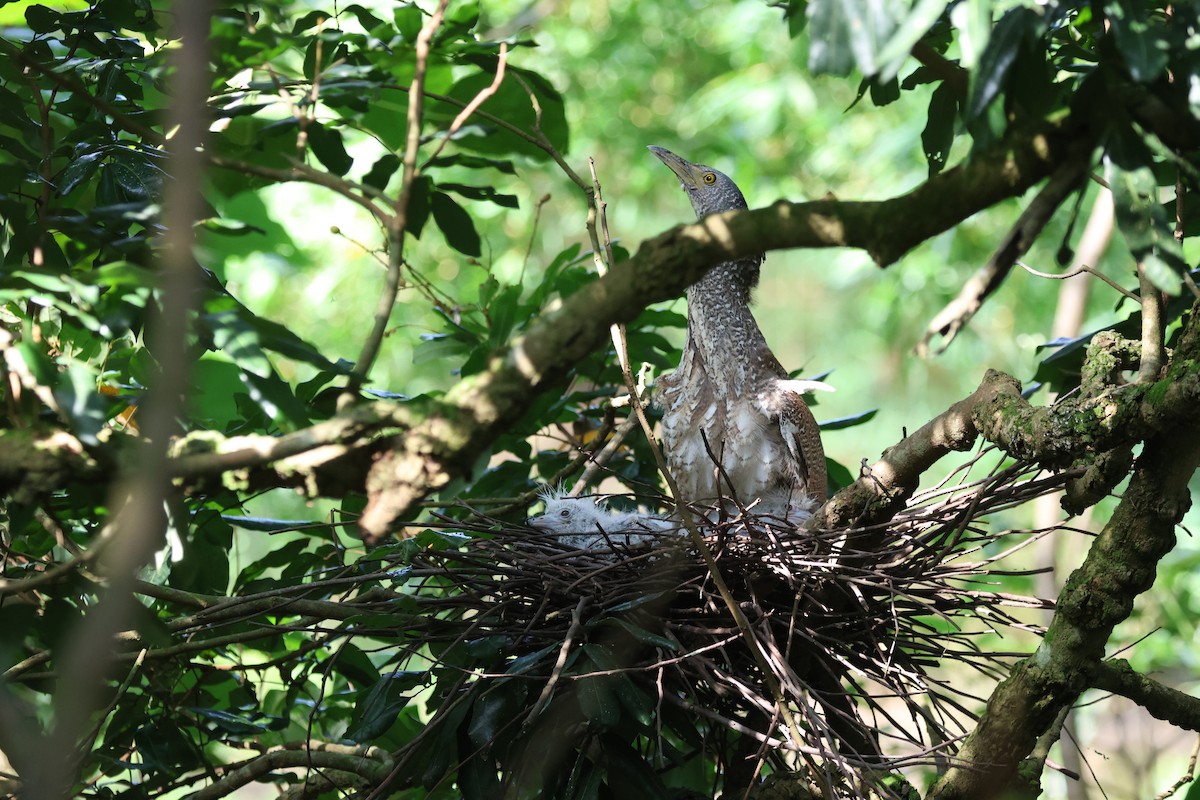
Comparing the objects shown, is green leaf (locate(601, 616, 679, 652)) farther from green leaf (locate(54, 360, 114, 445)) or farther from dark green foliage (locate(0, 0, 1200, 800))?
green leaf (locate(54, 360, 114, 445))

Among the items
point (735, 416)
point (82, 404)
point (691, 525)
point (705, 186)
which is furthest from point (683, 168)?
point (82, 404)

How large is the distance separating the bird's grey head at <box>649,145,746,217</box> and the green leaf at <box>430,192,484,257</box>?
1.26 meters

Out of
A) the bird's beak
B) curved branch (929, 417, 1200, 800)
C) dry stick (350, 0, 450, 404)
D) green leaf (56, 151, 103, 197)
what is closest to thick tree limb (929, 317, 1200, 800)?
curved branch (929, 417, 1200, 800)

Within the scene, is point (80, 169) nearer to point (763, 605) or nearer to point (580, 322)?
point (580, 322)

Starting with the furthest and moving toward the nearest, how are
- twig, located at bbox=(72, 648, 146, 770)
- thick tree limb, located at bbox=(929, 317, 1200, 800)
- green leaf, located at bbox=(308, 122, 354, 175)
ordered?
green leaf, located at bbox=(308, 122, 354, 175)
twig, located at bbox=(72, 648, 146, 770)
thick tree limb, located at bbox=(929, 317, 1200, 800)

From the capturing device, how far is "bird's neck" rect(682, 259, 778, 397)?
3.25 meters

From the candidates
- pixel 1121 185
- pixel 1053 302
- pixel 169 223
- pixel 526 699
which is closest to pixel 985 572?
pixel 526 699

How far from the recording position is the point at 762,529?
2740 millimetres

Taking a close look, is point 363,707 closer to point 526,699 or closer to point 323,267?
point 526,699

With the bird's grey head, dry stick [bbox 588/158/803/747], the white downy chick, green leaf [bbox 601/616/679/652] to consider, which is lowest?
green leaf [bbox 601/616/679/652]

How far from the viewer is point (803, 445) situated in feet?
10.1

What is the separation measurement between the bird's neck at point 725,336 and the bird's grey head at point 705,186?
0.37 metres

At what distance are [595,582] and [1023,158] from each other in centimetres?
150

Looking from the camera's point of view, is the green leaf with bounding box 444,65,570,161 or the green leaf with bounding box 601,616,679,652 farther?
the green leaf with bounding box 444,65,570,161
